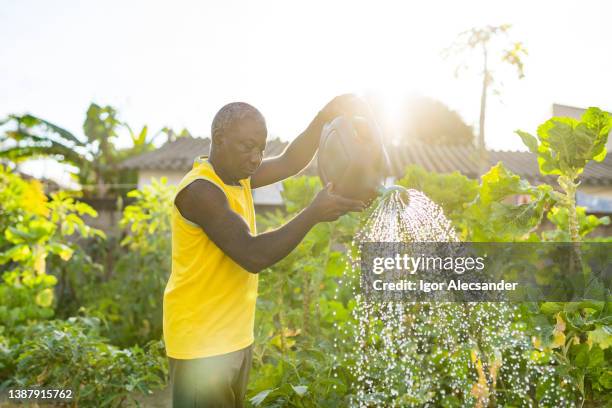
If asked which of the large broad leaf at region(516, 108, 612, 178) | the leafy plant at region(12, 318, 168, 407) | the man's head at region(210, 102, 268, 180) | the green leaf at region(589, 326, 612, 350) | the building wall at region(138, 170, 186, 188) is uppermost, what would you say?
the building wall at region(138, 170, 186, 188)

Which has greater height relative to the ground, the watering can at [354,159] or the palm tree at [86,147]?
the palm tree at [86,147]

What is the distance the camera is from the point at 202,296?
1599 mm

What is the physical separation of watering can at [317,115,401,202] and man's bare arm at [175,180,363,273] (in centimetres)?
6

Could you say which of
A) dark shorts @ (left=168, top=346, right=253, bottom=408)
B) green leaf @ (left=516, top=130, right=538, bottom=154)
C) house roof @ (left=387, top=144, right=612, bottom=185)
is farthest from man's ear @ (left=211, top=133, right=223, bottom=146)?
house roof @ (left=387, top=144, right=612, bottom=185)

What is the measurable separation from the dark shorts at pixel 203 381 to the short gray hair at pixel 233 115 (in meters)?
0.62

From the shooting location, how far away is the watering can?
4.94 ft

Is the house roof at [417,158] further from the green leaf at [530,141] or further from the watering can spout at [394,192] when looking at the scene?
the watering can spout at [394,192]

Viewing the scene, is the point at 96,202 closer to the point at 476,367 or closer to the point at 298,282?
the point at 298,282

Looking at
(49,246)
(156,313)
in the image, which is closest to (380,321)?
(156,313)

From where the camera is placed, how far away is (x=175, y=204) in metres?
1.56

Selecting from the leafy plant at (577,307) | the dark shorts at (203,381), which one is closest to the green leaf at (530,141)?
the leafy plant at (577,307)

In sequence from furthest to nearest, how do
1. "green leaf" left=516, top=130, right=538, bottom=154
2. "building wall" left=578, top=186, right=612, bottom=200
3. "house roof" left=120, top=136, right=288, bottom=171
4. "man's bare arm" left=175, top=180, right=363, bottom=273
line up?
"house roof" left=120, top=136, right=288, bottom=171, "building wall" left=578, top=186, right=612, bottom=200, "green leaf" left=516, top=130, right=538, bottom=154, "man's bare arm" left=175, top=180, right=363, bottom=273

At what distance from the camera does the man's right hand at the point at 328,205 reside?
1.41 metres

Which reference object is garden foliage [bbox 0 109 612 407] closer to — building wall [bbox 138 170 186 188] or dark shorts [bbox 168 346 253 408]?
dark shorts [bbox 168 346 253 408]
